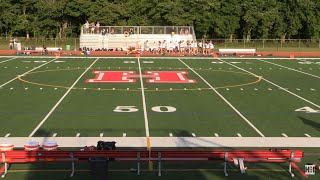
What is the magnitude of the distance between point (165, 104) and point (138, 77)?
854 centimetres

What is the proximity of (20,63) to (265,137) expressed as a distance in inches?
987

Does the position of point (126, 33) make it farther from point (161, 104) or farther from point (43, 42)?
point (161, 104)

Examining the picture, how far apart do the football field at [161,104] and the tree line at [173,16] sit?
4052cm

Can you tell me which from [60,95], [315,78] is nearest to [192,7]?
[315,78]

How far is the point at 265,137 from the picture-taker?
45.4 ft

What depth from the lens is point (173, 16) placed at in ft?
226

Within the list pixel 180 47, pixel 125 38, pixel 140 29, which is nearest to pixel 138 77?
pixel 180 47

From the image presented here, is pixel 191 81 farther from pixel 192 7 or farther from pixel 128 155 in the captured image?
pixel 192 7

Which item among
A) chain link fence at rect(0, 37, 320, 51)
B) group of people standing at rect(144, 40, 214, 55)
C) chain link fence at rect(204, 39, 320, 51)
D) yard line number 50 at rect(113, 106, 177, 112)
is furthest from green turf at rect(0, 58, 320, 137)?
chain link fence at rect(204, 39, 320, 51)

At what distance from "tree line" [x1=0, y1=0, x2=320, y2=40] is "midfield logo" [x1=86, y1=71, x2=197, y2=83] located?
39.9m

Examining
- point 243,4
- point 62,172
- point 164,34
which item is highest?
point 243,4

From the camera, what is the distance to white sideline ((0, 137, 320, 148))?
12.9 meters

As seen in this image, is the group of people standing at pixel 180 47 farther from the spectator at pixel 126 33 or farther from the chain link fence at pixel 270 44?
the chain link fence at pixel 270 44

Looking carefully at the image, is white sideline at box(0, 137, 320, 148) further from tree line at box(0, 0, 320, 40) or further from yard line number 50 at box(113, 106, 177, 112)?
tree line at box(0, 0, 320, 40)
